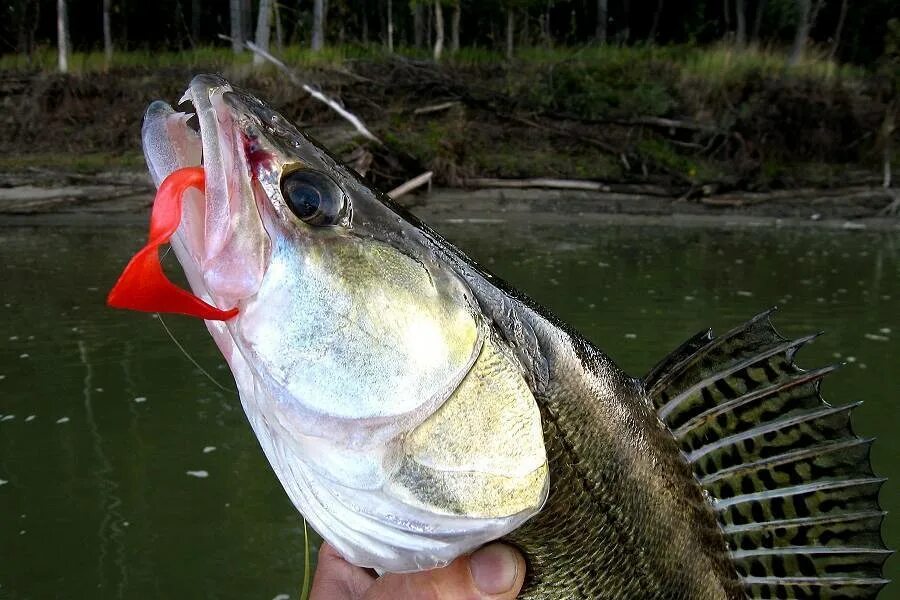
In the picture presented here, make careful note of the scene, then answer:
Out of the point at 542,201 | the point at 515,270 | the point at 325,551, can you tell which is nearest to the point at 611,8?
the point at 542,201

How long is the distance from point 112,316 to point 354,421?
7.01 metres

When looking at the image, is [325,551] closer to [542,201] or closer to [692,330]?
[692,330]

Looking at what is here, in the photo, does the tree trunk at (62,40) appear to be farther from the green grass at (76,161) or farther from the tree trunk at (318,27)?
the tree trunk at (318,27)

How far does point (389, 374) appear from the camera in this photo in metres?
1.22

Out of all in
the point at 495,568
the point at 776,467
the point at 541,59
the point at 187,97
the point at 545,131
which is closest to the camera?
the point at 187,97

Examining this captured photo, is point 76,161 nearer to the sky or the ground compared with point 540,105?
nearer to the ground

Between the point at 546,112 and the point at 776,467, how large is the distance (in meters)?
16.0

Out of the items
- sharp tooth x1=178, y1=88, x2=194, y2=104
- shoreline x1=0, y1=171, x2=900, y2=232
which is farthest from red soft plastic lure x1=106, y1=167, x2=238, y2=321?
shoreline x1=0, y1=171, x2=900, y2=232

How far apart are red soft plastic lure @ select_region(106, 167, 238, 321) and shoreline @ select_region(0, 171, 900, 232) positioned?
1204 centimetres

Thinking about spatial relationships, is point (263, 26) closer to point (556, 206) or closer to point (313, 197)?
point (556, 206)

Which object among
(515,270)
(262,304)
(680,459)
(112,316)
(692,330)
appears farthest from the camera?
(515,270)

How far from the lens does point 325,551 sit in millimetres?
2006

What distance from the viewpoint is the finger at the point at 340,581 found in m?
1.89

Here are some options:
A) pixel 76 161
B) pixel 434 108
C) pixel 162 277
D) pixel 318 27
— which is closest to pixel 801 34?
pixel 434 108
